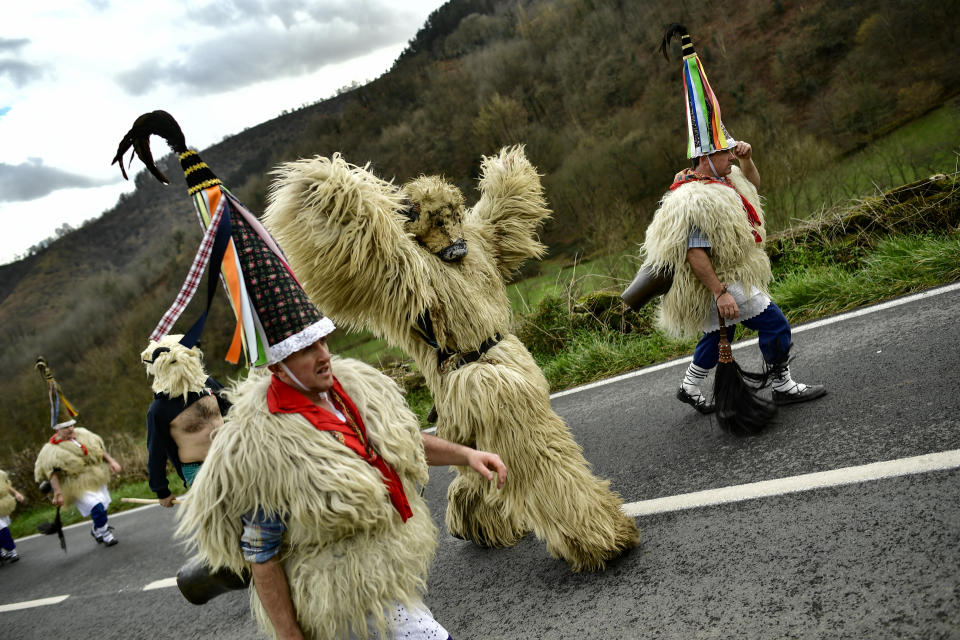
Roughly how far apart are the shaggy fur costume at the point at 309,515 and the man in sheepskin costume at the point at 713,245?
2.52m

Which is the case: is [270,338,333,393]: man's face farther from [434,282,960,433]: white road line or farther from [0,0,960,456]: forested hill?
[0,0,960,456]: forested hill

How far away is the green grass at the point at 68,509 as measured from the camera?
899 centimetres

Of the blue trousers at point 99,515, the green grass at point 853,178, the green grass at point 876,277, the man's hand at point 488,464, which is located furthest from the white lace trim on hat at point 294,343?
the green grass at point 853,178

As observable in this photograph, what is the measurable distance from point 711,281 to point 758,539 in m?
1.53

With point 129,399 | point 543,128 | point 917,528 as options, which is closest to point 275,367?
point 917,528

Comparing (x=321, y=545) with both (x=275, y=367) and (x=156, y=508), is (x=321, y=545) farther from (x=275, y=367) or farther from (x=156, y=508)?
(x=156, y=508)

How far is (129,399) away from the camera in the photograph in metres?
19.5

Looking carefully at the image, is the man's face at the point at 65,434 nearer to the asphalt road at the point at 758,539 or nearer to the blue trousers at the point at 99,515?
the blue trousers at the point at 99,515

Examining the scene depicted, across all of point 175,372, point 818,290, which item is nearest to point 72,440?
point 175,372

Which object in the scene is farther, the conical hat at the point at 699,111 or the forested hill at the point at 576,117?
the forested hill at the point at 576,117

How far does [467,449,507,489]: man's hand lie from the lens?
2477 millimetres

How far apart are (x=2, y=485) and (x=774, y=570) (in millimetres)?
9059

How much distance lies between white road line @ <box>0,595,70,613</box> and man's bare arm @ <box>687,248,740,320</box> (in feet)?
19.5

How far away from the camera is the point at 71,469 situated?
24.6 ft
